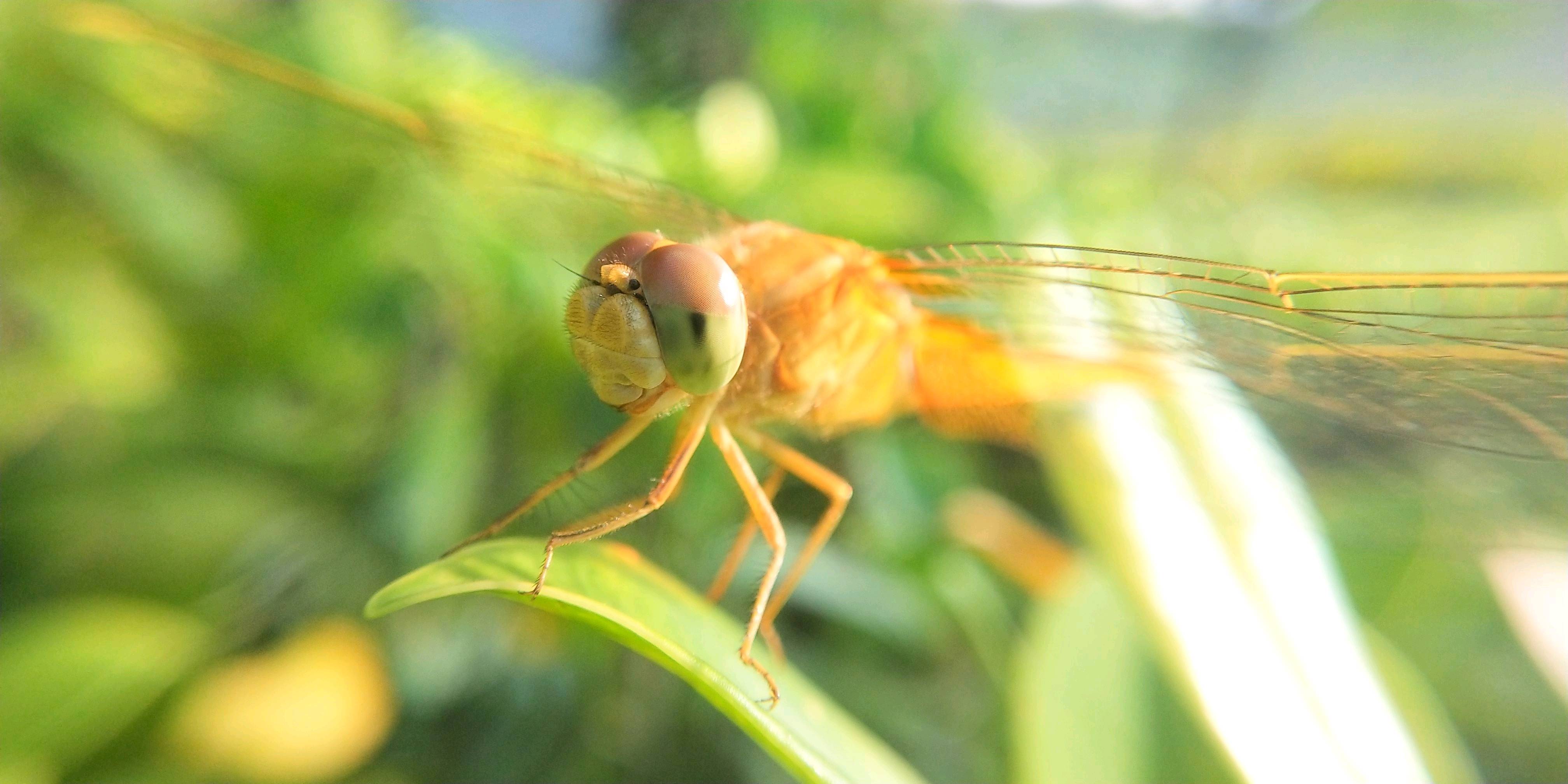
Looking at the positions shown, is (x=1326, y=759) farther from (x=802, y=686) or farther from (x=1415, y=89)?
(x=1415, y=89)

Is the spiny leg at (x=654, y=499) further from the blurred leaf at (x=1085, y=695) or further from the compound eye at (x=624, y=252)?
the blurred leaf at (x=1085, y=695)

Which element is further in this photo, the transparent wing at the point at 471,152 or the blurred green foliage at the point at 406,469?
the blurred green foliage at the point at 406,469

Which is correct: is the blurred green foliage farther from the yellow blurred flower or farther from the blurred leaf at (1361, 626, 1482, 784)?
the blurred leaf at (1361, 626, 1482, 784)

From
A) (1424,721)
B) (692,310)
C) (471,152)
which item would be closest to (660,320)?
(692,310)

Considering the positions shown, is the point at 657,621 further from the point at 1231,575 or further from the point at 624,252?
the point at 1231,575

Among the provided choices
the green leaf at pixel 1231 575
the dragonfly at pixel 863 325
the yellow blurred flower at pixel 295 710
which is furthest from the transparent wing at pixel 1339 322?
the yellow blurred flower at pixel 295 710

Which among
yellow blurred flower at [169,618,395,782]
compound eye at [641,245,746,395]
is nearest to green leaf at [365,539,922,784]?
compound eye at [641,245,746,395]
